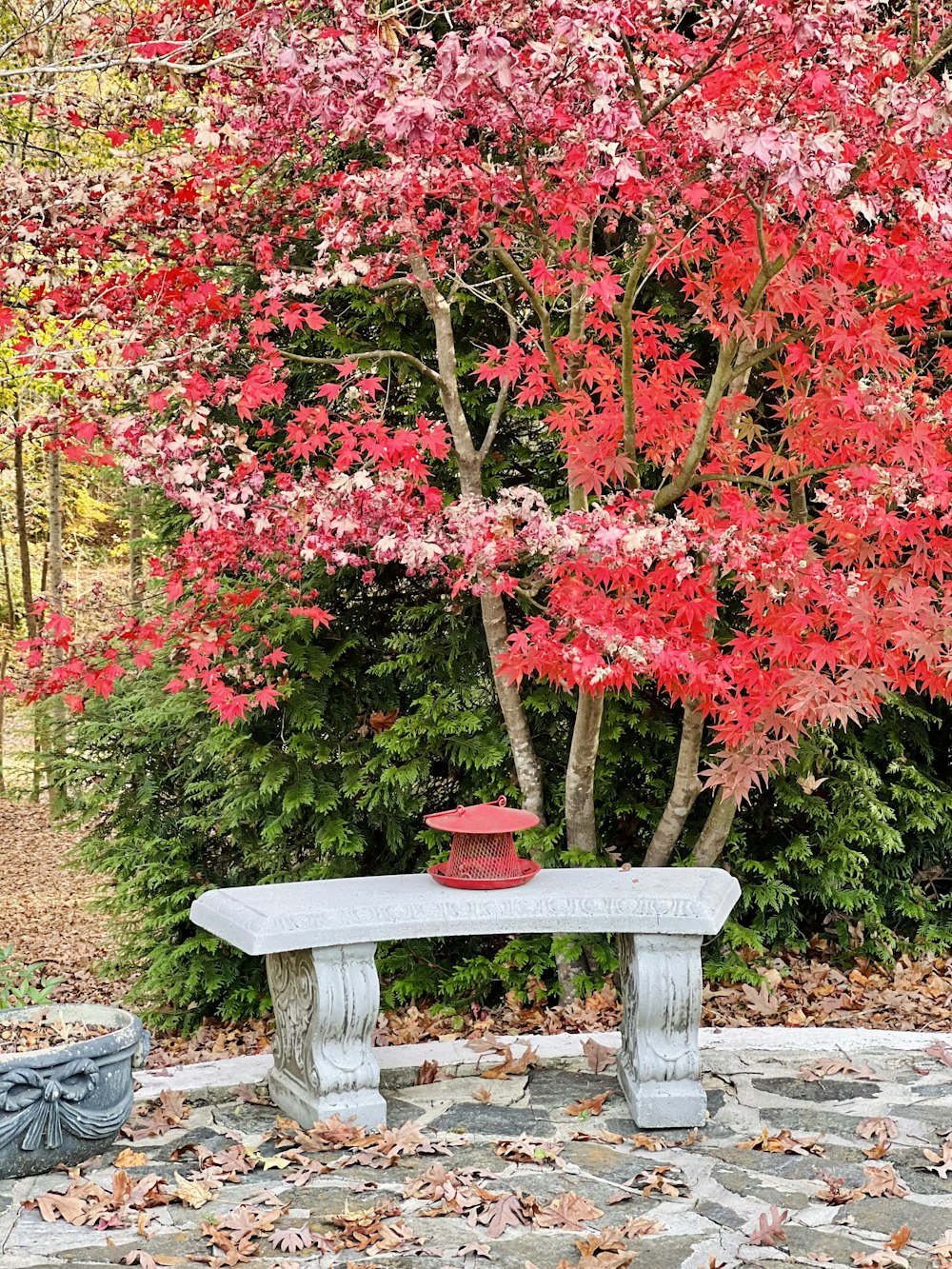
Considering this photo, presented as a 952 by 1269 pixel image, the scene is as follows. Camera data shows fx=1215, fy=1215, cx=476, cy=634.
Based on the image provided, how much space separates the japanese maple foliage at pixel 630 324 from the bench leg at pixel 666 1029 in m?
0.92

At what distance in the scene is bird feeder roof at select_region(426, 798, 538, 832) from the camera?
4172 mm

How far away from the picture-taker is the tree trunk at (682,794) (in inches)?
210

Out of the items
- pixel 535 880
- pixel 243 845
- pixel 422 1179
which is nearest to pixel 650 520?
pixel 535 880

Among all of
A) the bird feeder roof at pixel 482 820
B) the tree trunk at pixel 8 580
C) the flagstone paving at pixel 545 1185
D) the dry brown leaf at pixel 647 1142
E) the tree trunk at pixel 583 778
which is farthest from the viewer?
the tree trunk at pixel 8 580

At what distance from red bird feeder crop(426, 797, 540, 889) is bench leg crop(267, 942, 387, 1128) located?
1.31 ft

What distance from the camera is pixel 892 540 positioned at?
4465 millimetres

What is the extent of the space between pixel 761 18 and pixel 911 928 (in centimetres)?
448

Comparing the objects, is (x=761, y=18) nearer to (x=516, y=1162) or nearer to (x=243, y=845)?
(x=516, y=1162)

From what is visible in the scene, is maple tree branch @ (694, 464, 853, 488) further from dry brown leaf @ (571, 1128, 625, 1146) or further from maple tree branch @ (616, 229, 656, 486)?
dry brown leaf @ (571, 1128, 625, 1146)

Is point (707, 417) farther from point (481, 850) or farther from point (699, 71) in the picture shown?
point (481, 850)

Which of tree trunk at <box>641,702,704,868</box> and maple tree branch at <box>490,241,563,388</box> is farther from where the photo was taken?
tree trunk at <box>641,702,704,868</box>

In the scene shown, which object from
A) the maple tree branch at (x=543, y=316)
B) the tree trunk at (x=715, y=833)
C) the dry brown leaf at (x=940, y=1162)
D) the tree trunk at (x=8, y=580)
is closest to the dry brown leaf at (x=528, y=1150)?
the dry brown leaf at (x=940, y=1162)

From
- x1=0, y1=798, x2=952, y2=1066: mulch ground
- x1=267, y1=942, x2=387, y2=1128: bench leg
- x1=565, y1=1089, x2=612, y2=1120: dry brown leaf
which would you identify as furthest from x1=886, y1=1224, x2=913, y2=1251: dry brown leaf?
x1=0, y1=798, x2=952, y2=1066: mulch ground

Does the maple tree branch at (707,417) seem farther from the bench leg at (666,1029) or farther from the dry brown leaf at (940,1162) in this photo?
the dry brown leaf at (940,1162)
